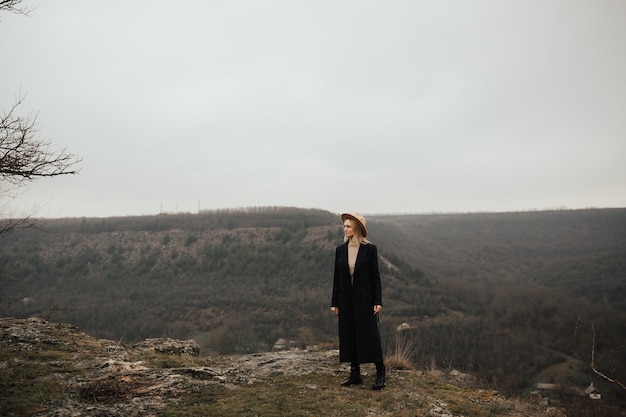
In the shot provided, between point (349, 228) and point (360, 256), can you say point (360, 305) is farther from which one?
point (349, 228)

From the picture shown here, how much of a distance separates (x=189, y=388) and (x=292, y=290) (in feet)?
104

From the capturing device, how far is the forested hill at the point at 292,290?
23344 mm

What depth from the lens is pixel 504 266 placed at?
199ft

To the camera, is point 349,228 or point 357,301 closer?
point 357,301

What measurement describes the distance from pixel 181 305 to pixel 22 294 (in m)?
17.4

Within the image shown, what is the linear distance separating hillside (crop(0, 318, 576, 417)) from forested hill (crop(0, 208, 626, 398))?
8.24 metres

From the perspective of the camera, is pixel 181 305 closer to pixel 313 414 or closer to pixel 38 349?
pixel 38 349

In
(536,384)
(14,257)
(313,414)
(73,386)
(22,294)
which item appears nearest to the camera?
(313,414)

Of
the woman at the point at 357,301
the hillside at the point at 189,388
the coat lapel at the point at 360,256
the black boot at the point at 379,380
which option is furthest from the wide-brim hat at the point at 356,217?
the hillside at the point at 189,388

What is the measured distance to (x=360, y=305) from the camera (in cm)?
519

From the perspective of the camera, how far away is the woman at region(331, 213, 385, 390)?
5.09 metres

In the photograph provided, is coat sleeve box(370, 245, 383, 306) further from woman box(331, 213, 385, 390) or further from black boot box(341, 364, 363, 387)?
black boot box(341, 364, 363, 387)

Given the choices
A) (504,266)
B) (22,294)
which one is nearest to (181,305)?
(22,294)

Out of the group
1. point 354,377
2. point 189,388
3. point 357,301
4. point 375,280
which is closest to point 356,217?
point 375,280
